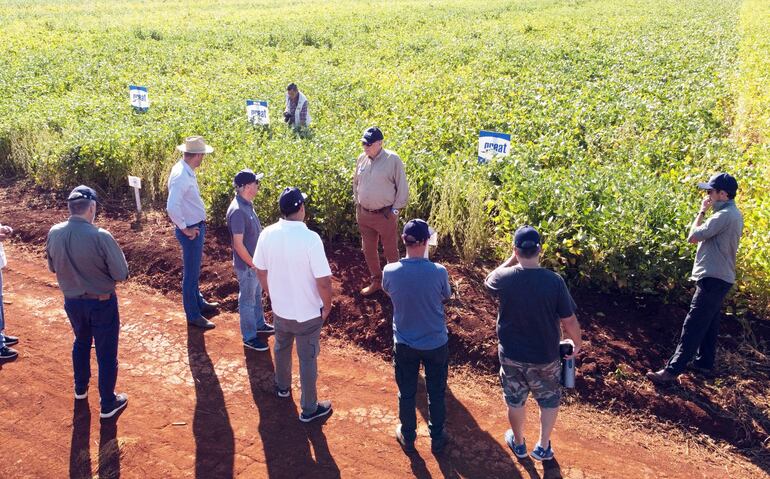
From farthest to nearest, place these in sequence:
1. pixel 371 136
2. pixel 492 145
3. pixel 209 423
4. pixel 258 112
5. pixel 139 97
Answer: pixel 139 97
pixel 258 112
pixel 492 145
pixel 371 136
pixel 209 423

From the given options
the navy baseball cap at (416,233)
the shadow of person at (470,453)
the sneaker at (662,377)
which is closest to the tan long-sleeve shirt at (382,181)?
the navy baseball cap at (416,233)

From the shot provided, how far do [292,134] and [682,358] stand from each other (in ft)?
24.6

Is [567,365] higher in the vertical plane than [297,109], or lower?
lower

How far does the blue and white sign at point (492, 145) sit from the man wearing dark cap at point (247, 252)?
3.41 meters

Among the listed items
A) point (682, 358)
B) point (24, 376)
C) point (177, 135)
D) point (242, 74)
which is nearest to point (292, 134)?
point (177, 135)

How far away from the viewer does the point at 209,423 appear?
4973 millimetres

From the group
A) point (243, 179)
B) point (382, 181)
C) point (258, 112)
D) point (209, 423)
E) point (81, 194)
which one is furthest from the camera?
point (258, 112)

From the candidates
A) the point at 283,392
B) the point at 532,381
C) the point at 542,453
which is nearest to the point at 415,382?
the point at 532,381

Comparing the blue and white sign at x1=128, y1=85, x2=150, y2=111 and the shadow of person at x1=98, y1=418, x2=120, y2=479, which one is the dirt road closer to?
the shadow of person at x1=98, y1=418, x2=120, y2=479

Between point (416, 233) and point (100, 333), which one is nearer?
point (416, 233)

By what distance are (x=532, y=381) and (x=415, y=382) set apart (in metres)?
0.85

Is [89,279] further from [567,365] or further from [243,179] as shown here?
[567,365]

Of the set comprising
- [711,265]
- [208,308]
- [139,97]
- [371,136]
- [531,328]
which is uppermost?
[139,97]

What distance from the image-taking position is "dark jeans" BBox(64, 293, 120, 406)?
4867 mm
